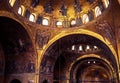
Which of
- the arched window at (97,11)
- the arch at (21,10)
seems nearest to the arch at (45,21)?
the arch at (21,10)

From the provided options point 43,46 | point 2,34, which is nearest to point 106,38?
point 43,46

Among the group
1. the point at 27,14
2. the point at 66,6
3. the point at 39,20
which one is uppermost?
the point at 66,6

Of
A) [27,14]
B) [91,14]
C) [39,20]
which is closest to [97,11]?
[91,14]

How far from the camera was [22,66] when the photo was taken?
22.3 metres

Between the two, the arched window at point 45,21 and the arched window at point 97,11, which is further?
the arched window at point 45,21

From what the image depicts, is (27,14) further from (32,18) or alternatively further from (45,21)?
(45,21)

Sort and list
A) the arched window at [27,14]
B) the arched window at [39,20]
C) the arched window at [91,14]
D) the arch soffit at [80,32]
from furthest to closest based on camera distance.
→ the arched window at [39,20], the arched window at [91,14], the arched window at [27,14], the arch soffit at [80,32]

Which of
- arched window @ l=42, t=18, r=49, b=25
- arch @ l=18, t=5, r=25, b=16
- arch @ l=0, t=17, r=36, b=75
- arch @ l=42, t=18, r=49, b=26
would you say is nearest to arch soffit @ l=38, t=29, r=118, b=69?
arch @ l=0, t=17, r=36, b=75

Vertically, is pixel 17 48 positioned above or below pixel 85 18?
below

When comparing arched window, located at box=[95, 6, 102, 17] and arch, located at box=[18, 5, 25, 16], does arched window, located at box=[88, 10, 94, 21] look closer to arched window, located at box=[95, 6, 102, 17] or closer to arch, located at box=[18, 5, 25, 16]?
arched window, located at box=[95, 6, 102, 17]

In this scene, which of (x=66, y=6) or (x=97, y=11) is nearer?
(x=97, y=11)

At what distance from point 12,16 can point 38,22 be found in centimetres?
452

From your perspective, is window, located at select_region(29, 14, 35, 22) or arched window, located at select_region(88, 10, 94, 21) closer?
arched window, located at select_region(88, 10, 94, 21)

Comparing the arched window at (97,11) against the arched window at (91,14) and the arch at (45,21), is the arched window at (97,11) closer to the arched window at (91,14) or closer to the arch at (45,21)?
the arched window at (91,14)
